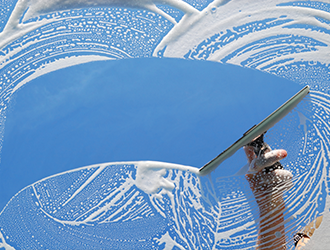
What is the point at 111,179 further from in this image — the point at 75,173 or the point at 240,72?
the point at 240,72

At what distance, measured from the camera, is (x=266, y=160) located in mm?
635

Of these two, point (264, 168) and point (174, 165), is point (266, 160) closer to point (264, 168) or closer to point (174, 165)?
point (264, 168)

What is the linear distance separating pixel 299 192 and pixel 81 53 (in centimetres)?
65

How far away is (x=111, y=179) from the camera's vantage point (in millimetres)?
682

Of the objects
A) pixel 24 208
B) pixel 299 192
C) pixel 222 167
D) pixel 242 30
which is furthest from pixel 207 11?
pixel 24 208

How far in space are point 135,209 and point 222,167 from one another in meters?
0.23

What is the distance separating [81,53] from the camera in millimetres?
708

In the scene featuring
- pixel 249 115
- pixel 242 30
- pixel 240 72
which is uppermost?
pixel 242 30

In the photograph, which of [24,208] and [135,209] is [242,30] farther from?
[24,208]

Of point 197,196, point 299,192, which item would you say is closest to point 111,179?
point 197,196

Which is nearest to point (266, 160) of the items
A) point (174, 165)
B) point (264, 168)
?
point (264, 168)

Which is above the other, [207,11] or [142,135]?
[207,11]

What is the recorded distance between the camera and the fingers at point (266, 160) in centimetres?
64

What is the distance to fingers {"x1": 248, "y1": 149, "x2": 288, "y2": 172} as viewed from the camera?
2.09 ft
